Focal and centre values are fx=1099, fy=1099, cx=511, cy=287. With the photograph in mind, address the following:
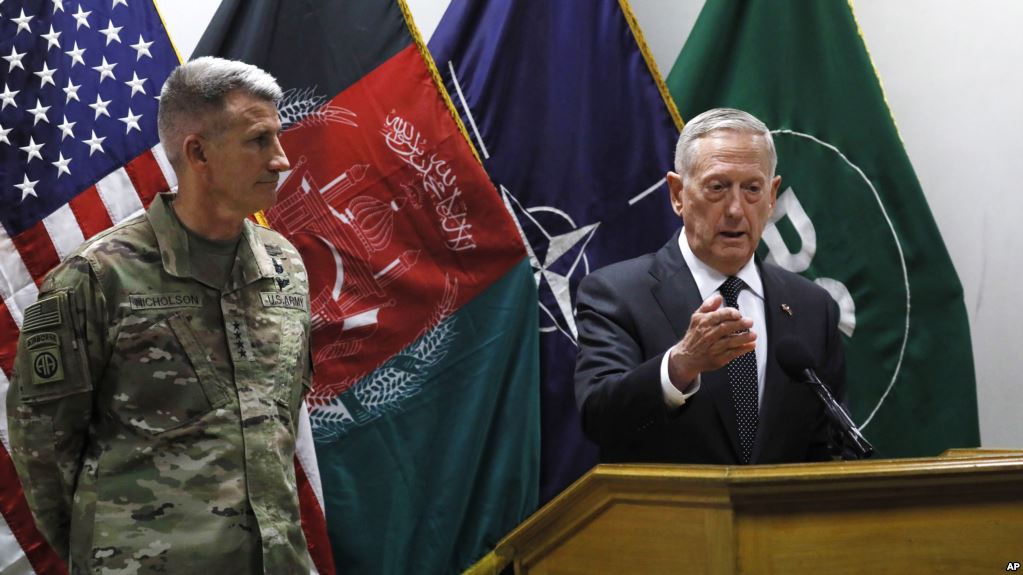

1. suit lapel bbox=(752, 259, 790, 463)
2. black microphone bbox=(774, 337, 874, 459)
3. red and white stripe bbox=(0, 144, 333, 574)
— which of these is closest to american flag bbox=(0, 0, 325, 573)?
red and white stripe bbox=(0, 144, 333, 574)

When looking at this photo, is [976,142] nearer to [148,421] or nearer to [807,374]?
[807,374]

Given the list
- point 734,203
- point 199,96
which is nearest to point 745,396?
point 734,203

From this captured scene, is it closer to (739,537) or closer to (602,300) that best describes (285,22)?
(602,300)

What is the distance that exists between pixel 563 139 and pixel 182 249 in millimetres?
1299

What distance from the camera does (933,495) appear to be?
1.36 m

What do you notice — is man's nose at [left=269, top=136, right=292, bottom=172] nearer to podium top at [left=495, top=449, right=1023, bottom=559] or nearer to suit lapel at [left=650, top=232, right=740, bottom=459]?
suit lapel at [left=650, top=232, right=740, bottom=459]

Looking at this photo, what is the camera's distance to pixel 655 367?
6.11 feet

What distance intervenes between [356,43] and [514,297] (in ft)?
2.44

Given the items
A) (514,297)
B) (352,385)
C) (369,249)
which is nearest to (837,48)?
(514,297)

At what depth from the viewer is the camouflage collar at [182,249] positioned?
5.98 feet

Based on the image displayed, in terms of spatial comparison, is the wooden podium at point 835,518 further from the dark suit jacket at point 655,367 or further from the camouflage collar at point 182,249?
the camouflage collar at point 182,249

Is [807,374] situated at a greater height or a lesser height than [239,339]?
lesser

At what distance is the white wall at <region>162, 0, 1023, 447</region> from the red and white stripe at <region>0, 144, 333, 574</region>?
3.21ft

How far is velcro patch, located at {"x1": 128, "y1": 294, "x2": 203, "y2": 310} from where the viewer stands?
1.76 meters
